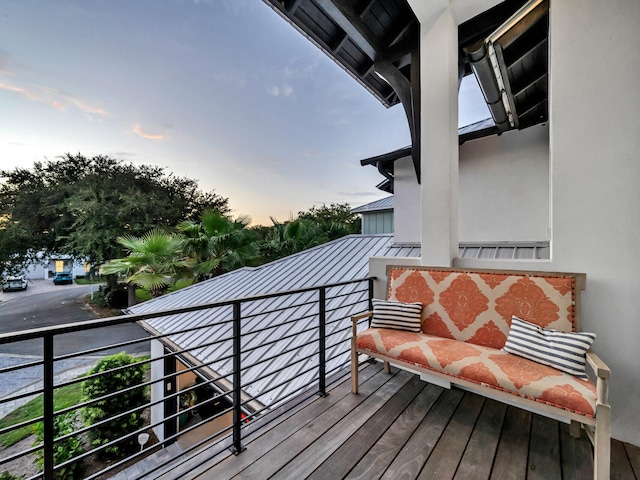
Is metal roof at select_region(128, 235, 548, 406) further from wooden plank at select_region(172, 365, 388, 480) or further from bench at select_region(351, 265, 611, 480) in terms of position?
bench at select_region(351, 265, 611, 480)

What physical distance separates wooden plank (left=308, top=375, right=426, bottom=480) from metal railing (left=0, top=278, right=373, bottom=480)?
424mm

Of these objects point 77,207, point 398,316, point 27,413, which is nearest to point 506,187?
point 398,316

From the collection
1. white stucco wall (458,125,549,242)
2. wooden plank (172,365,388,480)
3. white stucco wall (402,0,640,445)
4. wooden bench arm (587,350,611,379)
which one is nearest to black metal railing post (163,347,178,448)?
wooden plank (172,365,388,480)

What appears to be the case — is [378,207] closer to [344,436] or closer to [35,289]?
[344,436]

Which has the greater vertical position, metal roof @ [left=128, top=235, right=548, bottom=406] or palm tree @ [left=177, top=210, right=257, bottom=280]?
palm tree @ [left=177, top=210, right=257, bottom=280]

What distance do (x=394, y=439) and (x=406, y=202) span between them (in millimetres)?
4956

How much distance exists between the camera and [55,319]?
11406 mm

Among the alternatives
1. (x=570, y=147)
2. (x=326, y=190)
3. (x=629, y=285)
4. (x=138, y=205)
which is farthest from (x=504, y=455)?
(x=138, y=205)

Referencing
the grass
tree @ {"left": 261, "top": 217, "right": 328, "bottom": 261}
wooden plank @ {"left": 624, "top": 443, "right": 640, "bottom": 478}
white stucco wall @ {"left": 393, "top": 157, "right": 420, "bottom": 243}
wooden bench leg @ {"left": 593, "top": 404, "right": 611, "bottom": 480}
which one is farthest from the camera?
tree @ {"left": 261, "top": 217, "right": 328, "bottom": 261}

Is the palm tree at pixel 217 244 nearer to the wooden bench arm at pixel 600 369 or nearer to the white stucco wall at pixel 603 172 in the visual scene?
the white stucco wall at pixel 603 172

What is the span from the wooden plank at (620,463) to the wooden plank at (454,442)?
2.16 feet

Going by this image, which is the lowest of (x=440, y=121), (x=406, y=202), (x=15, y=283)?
(x=15, y=283)

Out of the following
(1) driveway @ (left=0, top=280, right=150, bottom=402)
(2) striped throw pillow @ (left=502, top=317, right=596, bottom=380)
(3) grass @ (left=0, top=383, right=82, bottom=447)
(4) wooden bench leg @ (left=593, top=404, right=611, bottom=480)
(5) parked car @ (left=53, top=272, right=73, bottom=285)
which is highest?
(2) striped throw pillow @ (left=502, top=317, right=596, bottom=380)

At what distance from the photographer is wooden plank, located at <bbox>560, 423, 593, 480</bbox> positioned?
4.62 feet
